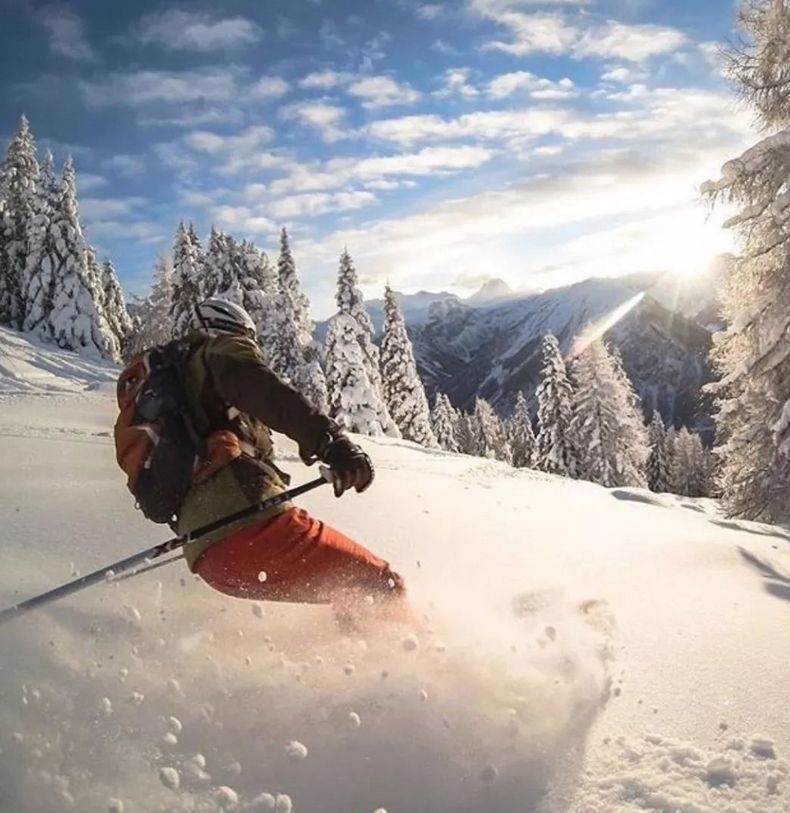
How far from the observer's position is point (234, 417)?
3787 mm

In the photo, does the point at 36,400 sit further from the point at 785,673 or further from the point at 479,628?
the point at 785,673

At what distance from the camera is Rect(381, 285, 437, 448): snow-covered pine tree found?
128ft

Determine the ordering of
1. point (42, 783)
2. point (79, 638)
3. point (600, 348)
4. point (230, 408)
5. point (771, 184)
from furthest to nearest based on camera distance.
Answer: point (600, 348) < point (771, 184) < point (230, 408) < point (79, 638) < point (42, 783)

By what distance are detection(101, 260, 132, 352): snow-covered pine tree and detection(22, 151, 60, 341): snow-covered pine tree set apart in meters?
10.6

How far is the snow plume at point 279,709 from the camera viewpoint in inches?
102

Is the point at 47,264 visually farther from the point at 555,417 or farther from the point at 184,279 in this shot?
the point at 555,417

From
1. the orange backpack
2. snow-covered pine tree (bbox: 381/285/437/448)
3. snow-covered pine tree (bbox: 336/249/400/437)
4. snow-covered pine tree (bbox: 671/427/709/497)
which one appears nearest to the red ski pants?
the orange backpack

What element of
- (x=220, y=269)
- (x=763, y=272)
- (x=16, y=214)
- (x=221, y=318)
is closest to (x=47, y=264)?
(x=16, y=214)

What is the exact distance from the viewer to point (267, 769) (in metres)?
2.69

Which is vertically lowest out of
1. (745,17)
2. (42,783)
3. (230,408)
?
(42,783)

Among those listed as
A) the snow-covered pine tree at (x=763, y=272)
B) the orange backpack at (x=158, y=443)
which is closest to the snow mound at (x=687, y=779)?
the orange backpack at (x=158, y=443)

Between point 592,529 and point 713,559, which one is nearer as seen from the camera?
point 713,559

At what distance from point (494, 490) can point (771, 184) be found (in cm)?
717

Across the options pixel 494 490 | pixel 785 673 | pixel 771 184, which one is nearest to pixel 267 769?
pixel 785 673
